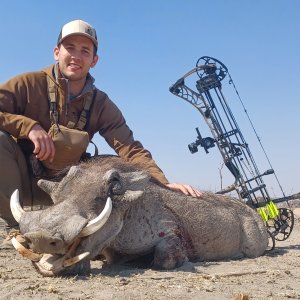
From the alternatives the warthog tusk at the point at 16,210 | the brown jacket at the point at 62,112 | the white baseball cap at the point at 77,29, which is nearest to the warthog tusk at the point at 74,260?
the warthog tusk at the point at 16,210

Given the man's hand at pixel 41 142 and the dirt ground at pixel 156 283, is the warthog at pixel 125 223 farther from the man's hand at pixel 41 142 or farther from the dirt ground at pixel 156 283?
the man's hand at pixel 41 142

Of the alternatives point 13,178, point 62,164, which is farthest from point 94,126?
point 13,178

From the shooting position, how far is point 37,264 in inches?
124

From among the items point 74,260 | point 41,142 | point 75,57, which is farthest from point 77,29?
point 74,260

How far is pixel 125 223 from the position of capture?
393 cm

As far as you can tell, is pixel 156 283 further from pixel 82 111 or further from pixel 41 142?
pixel 82 111

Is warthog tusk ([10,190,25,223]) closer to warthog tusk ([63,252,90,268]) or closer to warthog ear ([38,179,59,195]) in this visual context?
warthog ear ([38,179,59,195])

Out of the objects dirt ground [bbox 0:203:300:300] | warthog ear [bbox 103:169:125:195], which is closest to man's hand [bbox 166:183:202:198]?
dirt ground [bbox 0:203:300:300]

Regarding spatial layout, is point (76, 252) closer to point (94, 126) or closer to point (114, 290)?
point (114, 290)

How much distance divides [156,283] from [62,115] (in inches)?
88.1

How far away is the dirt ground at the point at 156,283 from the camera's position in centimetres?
262

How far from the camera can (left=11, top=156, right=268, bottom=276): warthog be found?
10.2 feet

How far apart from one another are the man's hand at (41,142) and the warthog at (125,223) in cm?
38

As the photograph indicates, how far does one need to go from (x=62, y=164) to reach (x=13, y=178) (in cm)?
45
